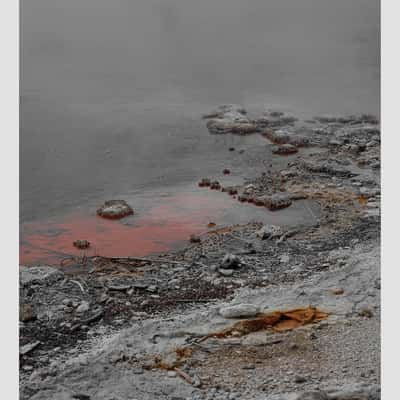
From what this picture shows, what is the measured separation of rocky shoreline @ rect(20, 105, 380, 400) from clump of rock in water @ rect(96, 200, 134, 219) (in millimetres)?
1855

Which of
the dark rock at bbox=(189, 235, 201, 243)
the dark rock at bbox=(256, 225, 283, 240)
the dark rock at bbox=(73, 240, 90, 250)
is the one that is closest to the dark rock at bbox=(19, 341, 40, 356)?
the dark rock at bbox=(73, 240, 90, 250)

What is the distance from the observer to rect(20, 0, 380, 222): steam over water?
13.2 meters

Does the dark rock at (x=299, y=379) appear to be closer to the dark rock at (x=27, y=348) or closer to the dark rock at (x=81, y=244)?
the dark rock at (x=27, y=348)

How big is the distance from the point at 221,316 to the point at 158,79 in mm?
13741

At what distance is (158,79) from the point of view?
63.6 feet

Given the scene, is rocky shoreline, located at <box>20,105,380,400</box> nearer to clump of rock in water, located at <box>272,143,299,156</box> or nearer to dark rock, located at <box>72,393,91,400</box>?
dark rock, located at <box>72,393,91,400</box>

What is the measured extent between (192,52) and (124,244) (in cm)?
1322

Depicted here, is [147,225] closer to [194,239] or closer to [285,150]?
[194,239]

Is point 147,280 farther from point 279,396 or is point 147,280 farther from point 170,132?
point 170,132

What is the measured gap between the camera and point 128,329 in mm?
6594

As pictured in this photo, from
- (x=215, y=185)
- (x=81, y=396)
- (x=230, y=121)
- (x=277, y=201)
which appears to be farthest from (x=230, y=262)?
(x=230, y=121)

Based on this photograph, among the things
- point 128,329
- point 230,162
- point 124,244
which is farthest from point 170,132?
point 128,329

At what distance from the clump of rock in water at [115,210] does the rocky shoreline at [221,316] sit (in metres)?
1.85

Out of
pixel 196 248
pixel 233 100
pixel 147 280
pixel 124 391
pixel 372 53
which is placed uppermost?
pixel 372 53
